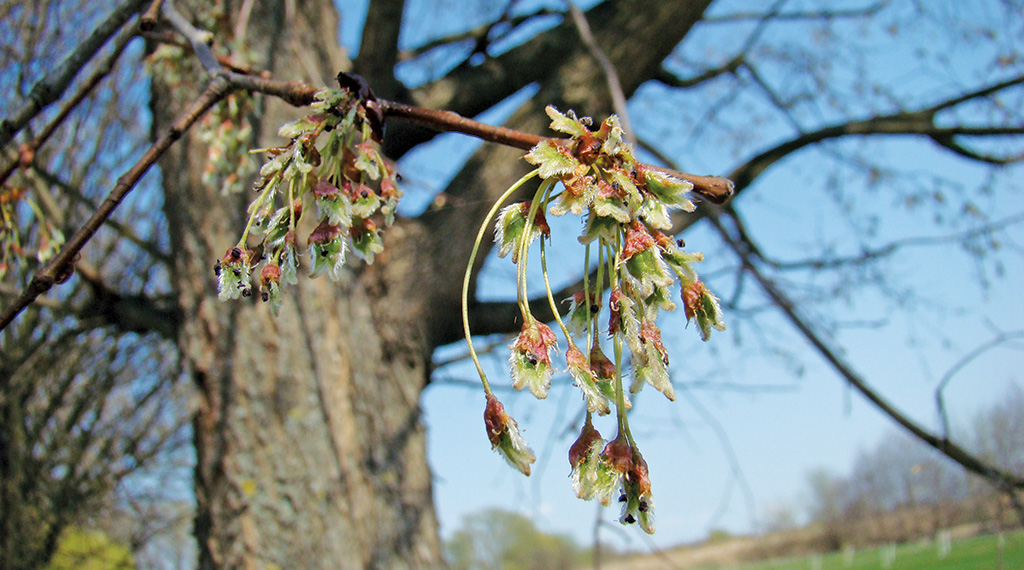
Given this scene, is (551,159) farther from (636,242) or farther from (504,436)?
(504,436)

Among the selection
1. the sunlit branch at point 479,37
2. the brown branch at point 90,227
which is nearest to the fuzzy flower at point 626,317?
the brown branch at point 90,227

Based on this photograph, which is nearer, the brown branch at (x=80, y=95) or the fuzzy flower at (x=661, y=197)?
the fuzzy flower at (x=661, y=197)

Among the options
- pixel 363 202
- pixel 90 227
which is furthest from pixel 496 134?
pixel 90 227

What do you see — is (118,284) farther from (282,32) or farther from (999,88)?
(999,88)

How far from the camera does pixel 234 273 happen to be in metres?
0.74

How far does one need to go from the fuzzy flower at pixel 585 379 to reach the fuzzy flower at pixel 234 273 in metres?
0.38

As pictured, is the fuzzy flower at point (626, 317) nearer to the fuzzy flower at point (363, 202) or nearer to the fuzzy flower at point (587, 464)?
the fuzzy flower at point (587, 464)

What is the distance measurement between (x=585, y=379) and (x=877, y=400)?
266cm

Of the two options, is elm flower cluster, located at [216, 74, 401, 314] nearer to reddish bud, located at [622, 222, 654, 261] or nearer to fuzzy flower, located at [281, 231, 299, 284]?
fuzzy flower, located at [281, 231, 299, 284]

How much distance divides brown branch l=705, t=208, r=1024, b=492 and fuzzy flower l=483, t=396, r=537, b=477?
2044mm

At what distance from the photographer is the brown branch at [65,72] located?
0.99 metres

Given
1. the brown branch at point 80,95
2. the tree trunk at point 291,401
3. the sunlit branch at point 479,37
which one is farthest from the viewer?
the sunlit branch at point 479,37

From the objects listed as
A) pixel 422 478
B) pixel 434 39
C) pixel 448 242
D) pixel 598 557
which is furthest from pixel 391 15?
pixel 598 557

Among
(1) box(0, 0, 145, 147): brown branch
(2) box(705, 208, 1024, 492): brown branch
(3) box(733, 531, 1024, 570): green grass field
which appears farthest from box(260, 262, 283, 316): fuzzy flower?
(3) box(733, 531, 1024, 570): green grass field
